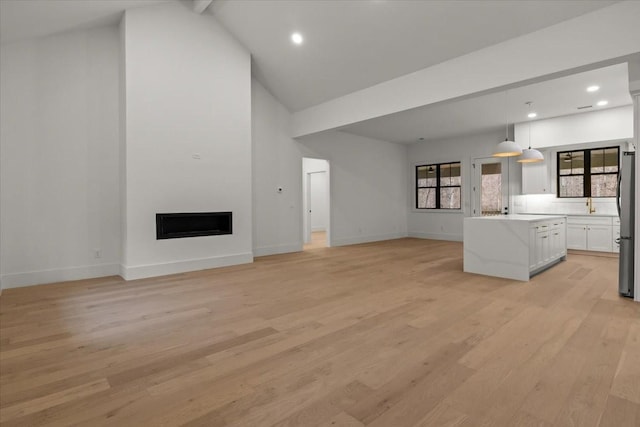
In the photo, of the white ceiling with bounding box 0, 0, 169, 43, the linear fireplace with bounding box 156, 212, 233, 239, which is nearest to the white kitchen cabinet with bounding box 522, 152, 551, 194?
the linear fireplace with bounding box 156, 212, 233, 239

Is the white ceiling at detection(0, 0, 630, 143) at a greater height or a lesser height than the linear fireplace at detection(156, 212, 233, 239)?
greater

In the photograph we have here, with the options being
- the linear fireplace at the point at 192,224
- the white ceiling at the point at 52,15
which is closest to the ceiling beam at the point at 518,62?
the linear fireplace at the point at 192,224

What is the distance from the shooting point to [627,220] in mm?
3830

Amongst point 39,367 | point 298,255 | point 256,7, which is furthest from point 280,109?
point 39,367

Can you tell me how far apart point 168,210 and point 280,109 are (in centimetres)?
351

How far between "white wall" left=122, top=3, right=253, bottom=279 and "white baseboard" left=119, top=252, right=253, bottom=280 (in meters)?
0.01

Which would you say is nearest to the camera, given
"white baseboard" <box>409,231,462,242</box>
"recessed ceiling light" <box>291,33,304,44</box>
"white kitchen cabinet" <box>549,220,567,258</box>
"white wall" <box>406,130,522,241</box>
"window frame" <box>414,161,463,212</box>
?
"recessed ceiling light" <box>291,33,304,44</box>

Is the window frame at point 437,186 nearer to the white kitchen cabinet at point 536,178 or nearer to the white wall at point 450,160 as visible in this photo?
the white wall at point 450,160

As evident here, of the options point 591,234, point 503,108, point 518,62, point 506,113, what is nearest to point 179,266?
point 518,62

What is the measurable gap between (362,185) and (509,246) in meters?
5.05

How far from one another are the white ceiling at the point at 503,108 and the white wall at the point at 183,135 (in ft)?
8.78

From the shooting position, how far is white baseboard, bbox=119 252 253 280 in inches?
194

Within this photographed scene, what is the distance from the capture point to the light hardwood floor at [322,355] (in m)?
1.74

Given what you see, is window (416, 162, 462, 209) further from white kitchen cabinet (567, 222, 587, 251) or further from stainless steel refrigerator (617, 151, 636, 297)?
stainless steel refrigerator (617, 151, 636, 297)
